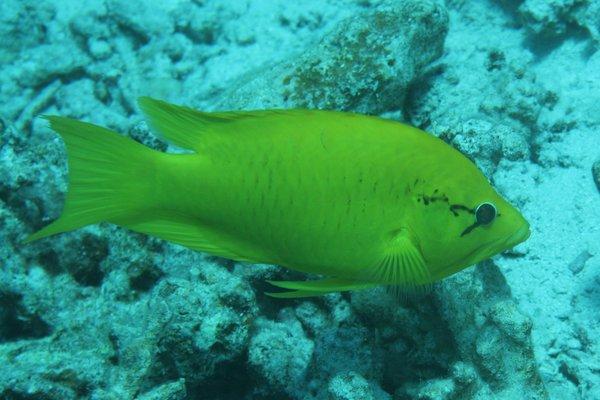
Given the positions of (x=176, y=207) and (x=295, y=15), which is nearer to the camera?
(x=176, y=207)

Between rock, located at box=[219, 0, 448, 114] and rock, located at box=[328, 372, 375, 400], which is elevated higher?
rock, located at box=[219, 0, 448, 114]


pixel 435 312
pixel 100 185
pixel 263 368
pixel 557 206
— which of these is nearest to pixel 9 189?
pixel 100 185

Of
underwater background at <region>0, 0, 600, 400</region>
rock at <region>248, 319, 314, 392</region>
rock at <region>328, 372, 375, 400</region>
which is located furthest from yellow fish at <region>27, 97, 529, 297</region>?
rock at <region>248, 319, 314, 392</region>

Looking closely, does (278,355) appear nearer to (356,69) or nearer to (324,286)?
(324,286)

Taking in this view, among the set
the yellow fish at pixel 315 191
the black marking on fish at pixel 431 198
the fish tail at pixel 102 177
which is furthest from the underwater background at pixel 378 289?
the fish tail at pixel 102 177

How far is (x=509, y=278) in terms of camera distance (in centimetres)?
366

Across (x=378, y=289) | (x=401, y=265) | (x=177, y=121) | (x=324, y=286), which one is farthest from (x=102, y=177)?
(x=378, y=289)

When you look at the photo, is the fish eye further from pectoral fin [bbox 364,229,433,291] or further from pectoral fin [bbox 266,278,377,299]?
pectoral fin [bbox 266,278,377,299]

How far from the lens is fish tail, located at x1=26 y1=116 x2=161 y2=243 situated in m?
2.28

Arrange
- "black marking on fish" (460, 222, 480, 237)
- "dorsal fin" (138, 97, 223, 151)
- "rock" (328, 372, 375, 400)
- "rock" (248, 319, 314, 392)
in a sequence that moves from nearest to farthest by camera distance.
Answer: "black marking on fish" (460, 222, 480, 237), "dorsal fin" (138, 97, 223, 151), "rock" (328, 372, 375, 400), "rock" (248, 319, 314, 392)

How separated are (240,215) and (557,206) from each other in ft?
9.31

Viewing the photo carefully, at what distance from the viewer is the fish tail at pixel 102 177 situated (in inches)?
89.7

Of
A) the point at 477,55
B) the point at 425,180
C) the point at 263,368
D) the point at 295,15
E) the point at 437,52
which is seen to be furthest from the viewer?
the point at 295,15

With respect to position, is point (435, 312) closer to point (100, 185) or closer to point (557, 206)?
point (557, 206)
